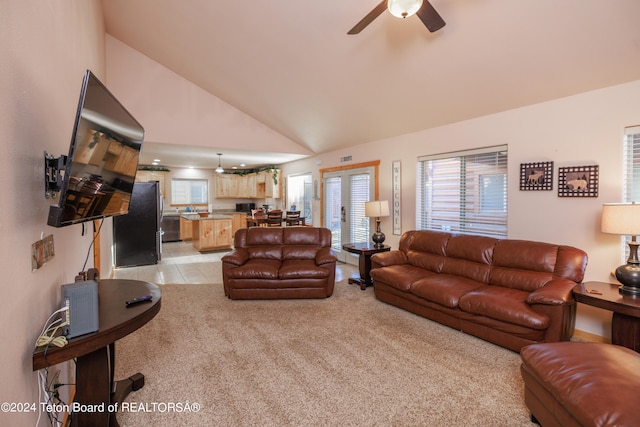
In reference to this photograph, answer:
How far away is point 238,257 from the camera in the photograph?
14.2ft

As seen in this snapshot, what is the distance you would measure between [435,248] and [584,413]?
8.91 ft

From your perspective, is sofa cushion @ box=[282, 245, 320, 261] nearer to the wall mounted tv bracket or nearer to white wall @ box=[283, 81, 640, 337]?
white wall @ box=[283, 81, 640, 337]

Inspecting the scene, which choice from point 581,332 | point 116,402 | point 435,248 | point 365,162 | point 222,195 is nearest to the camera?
point 116,402

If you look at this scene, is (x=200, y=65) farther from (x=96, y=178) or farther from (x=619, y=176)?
(x=619, y=176)

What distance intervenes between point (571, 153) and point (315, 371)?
3.30 meters

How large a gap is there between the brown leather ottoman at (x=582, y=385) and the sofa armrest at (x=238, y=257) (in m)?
3.38

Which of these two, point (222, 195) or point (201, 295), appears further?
point (222, 195)

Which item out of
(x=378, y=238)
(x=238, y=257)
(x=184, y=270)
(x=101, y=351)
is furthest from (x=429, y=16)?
(x=184, y=270)

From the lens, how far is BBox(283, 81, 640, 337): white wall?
2.84 m

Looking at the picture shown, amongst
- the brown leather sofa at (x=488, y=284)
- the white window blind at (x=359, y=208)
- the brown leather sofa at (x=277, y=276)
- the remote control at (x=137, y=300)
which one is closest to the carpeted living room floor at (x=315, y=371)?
the brown leather sofa at (x=488, y=284)

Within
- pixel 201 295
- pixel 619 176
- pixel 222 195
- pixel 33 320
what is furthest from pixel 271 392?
pixel 222 195

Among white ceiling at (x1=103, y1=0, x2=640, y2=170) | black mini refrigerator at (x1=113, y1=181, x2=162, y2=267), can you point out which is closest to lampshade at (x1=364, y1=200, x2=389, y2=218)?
white ceiling at (x1=103, y1=0, x2=640, y2=170)

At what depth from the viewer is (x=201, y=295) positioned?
14.4 ft

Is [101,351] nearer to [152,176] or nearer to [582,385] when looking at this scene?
[582,385]
